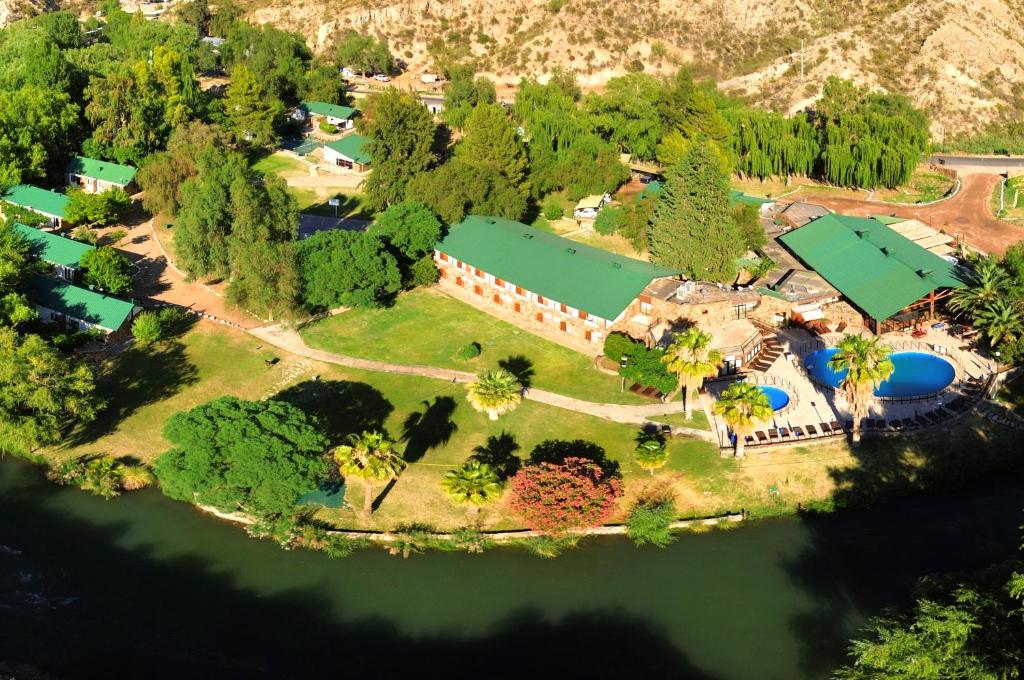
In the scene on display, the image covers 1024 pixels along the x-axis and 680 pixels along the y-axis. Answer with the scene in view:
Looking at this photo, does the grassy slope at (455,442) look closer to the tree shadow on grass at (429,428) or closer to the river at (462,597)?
the tree shadow on grass at (429,428)

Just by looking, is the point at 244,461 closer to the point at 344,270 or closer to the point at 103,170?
the point at 344,270

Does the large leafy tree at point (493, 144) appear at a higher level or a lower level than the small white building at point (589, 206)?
higher

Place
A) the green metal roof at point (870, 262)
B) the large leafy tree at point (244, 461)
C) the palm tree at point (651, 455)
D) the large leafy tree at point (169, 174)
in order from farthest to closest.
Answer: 1. the large leafy tree at point (169, 174)
2. the green metal roof at point (870, 262)
3. the palm tree at point (651, 455)
4. the large leafy tree at point (244, 461)

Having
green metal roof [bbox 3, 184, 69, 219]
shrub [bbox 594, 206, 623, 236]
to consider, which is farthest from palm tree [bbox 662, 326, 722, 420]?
green metal roof [bbox 3, 184, 69, 219]

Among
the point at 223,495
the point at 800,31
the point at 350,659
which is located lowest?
the point at 350,659

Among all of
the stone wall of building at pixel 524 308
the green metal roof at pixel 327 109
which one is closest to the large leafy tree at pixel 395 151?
the stone wall of building at pixel 524 308

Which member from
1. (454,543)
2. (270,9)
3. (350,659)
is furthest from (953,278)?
(270,9)

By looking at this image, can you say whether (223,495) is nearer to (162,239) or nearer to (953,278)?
(162,239)
